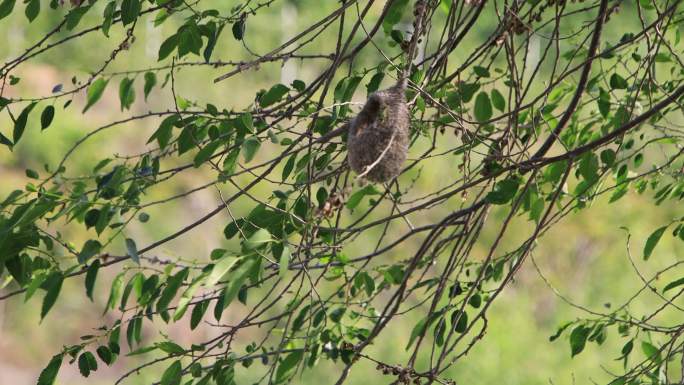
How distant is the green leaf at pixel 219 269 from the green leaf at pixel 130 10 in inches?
24.5

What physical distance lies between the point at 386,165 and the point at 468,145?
0.58 m

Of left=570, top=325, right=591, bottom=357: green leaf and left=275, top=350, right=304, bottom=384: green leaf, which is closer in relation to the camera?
left=275, top=350, right=304, bottom=384: green leaf

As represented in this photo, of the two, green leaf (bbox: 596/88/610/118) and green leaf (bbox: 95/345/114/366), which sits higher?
green leaf (bbox: 596/88/610/118)

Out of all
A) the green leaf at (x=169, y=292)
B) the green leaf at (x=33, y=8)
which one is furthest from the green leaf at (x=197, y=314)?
the green leaf at (x=33, y=8)

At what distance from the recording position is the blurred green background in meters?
9.24

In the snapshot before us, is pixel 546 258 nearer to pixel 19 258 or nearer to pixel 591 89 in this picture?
pixel 591 89

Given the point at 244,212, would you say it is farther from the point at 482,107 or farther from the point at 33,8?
Result: the point at 33,8

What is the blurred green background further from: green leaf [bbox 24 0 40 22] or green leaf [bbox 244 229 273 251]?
Result: green leaf [bbox 244 229 273 251]

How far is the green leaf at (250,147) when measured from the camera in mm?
1793

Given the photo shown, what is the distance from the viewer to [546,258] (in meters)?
14.8

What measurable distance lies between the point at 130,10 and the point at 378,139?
0.56m

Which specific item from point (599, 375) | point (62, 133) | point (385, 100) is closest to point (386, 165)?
point (385, 100)

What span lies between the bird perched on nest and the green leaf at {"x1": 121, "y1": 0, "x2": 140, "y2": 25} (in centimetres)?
49

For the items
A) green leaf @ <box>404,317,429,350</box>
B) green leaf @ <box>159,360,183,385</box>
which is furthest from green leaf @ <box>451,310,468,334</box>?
green leaf @ <box>159,360,183,385</box>
